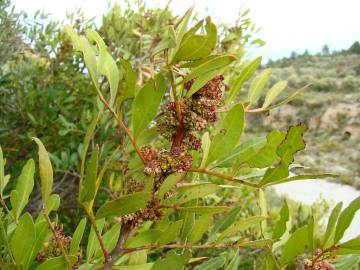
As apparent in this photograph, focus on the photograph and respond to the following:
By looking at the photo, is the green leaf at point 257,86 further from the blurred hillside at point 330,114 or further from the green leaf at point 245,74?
the blurred hillside at point 330,114

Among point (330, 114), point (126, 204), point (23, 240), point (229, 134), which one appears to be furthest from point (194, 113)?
point (330, 114)

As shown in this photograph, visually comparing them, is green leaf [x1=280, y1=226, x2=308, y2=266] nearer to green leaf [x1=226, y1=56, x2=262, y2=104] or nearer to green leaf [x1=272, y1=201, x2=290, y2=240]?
green leaf [x1=272, y1=201, x2=290, y2=240]

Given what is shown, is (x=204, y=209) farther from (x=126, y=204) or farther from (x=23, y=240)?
(x=23, y=240)

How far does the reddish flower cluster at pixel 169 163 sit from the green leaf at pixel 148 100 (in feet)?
0.18

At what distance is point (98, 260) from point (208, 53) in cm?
41

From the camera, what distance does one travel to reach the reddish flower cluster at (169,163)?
589 millimetres

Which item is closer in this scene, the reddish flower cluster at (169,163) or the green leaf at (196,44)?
the green leaf at (196,44)

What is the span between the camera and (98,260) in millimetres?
750

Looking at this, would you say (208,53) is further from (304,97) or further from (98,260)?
(304,97)

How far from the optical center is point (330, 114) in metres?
18.0

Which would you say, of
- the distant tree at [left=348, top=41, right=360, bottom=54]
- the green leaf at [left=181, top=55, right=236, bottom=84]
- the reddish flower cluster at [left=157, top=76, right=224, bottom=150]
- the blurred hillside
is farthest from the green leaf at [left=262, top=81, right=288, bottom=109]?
the distant tree at [left=348, top=41, right=360, bottom=54]

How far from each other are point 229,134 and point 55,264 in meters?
0.27

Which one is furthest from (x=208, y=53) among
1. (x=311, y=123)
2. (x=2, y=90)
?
(x=311, y=123)

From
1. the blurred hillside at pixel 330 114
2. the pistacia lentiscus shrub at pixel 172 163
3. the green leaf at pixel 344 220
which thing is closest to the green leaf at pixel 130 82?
the pistacia lentiscus shrub at pixel 172 163
